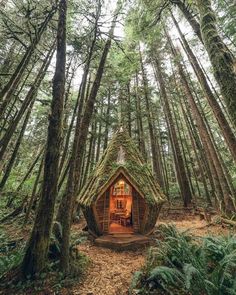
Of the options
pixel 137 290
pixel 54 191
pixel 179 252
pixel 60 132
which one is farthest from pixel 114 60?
pixel 137 290

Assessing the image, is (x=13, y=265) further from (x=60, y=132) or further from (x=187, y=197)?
(x=187, y=197)

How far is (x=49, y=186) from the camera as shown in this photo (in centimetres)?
384

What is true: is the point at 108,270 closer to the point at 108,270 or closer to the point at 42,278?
the point at 108,270

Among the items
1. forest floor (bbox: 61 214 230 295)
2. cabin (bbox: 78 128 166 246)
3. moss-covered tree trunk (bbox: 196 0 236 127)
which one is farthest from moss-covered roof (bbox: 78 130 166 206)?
moss-covered tree trunk (bbox: 196 0 236 127)

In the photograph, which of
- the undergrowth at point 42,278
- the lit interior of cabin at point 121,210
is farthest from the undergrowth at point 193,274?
the lit interior of cabin at point 121,210

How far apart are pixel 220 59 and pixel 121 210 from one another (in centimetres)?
901

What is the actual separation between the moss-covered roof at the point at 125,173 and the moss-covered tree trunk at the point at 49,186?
117 inches

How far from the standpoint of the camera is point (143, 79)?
14195 mm

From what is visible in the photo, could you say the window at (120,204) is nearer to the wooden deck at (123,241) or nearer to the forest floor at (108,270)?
the wooden deck at (123,241)

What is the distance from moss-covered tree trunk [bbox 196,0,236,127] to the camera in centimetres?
304

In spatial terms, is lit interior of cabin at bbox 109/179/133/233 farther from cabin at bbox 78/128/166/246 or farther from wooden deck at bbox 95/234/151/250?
wooden deck at bbox 95/234/151/250

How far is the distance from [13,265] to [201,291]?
388 cm

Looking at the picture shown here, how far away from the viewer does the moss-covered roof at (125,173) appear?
6941 mm

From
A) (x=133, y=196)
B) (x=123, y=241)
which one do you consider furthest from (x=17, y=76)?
(x=123, y=241)
